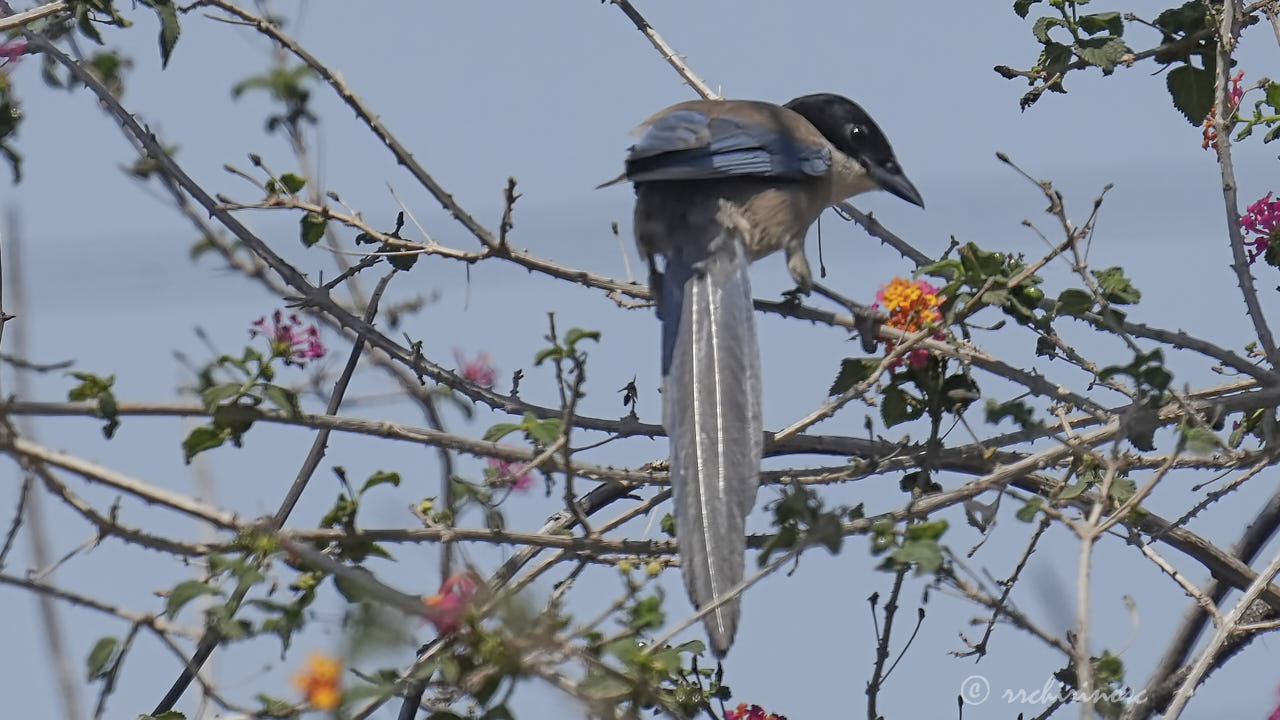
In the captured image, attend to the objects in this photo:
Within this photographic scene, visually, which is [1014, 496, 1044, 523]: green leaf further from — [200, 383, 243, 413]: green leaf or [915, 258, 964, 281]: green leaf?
[200, 383, 243, 413]: green leaf

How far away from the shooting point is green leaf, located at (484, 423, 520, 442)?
312 cm

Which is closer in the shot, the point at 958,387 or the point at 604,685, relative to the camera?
the point at 604,685

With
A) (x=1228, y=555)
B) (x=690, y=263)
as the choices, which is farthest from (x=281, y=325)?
(x=1228, y=555)

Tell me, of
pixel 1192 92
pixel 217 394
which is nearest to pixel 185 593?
pixel 217 394

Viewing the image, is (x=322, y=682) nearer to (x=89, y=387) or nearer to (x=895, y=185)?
(x=89, y=387)

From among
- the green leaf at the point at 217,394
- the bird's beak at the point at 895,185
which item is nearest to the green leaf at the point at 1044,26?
the bird's beak at the point at 895,185

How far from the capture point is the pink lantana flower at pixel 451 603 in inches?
92.6

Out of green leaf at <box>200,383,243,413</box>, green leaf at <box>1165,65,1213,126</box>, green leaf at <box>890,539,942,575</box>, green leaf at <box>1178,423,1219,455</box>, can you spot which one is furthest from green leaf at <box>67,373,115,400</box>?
green leaf at <box>1165,65,1213,126</box>

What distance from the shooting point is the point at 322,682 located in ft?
7.53

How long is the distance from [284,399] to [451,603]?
0.94m

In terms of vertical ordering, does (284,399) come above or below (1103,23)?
below

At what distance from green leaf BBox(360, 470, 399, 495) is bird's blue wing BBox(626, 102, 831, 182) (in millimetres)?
1698

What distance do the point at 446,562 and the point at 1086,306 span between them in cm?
160

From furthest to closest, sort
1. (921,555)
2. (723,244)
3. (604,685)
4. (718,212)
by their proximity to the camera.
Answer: (718,212)
(723,244)
(921,555)
(604,685)
